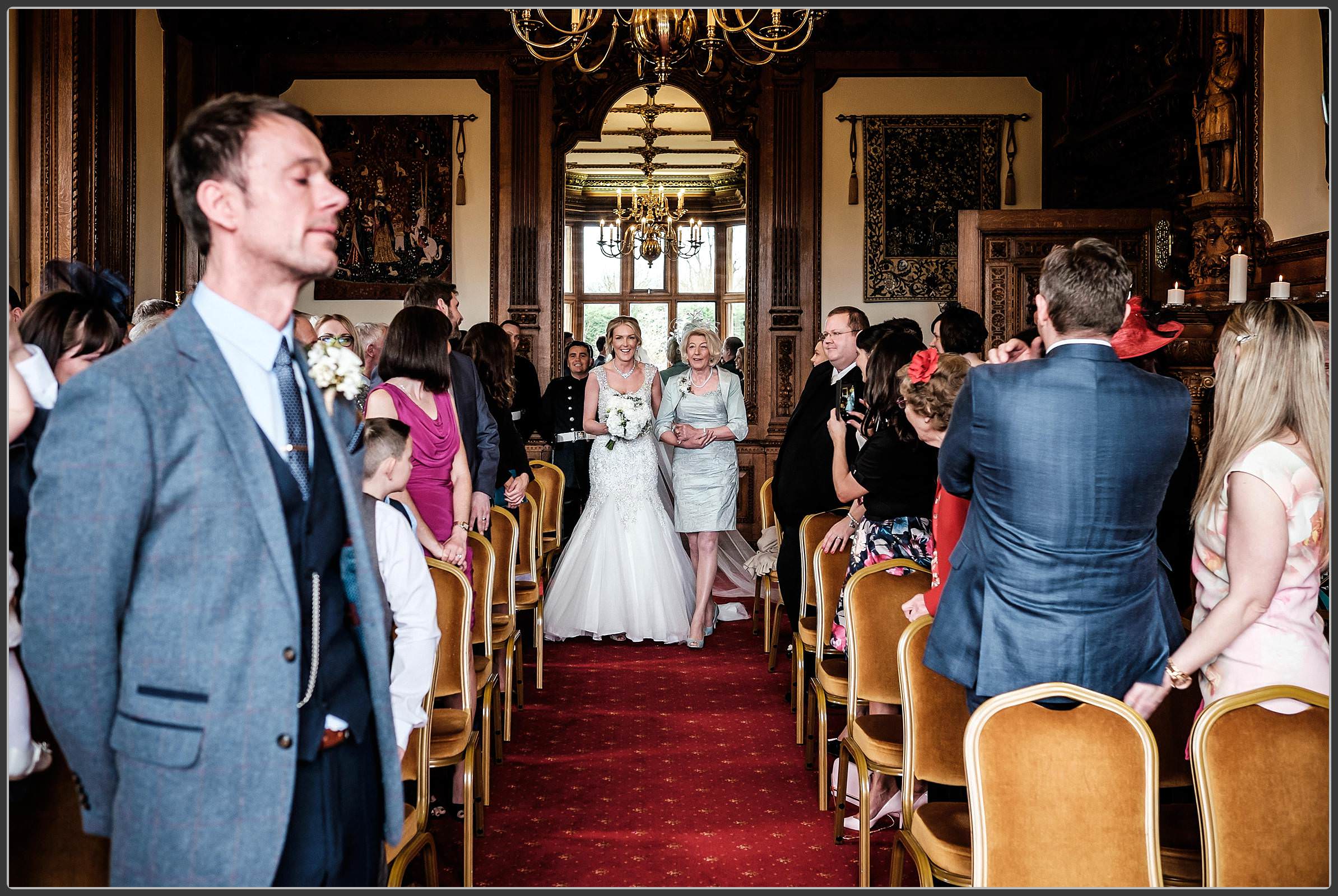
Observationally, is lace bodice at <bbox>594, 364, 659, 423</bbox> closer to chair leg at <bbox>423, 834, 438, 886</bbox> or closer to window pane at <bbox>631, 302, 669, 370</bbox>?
chair leg at <bbox>423, 834, 438, 886</bbox>

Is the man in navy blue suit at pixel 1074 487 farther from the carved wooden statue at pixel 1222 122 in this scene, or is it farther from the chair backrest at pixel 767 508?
the carved wooden statue at pixel 1222 122

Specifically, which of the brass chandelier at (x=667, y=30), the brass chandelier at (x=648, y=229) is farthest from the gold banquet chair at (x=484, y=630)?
the brass chandelier at (x=648, y=229)

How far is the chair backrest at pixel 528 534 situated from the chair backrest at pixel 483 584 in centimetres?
173

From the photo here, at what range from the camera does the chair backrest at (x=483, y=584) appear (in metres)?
3.99

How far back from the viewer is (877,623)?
3.54 metres

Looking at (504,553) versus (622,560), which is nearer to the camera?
(504,553)

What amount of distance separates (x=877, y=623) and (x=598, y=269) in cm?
1379

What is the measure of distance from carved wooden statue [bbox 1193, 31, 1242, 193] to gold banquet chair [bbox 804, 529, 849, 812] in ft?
12.2

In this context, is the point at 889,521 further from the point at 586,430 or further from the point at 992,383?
the point at 586,430

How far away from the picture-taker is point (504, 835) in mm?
3922

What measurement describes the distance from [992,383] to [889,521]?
5.16 ft

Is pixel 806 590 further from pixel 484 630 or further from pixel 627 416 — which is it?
pixel 627 416

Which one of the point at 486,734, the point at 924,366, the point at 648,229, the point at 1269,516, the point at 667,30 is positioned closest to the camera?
the point at 1269,516

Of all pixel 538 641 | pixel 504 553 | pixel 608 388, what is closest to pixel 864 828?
pixel 504 553
